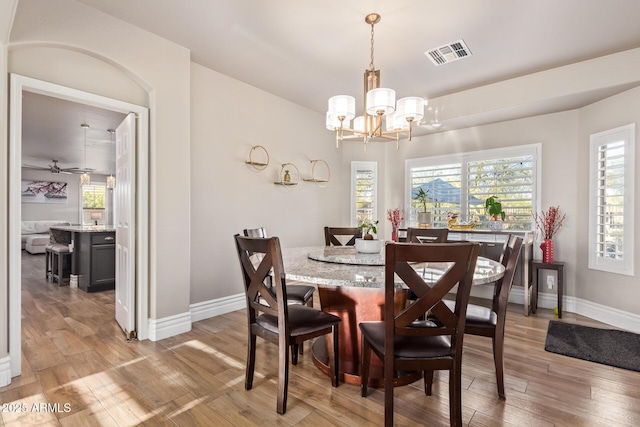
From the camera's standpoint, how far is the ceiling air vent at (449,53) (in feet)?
9.69

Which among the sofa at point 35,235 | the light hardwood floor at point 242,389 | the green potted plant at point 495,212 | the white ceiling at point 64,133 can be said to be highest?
the white ceiling at point 64,133

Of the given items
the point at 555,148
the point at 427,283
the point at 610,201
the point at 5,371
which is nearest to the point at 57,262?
the point at 5,371

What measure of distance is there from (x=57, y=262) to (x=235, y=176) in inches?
156

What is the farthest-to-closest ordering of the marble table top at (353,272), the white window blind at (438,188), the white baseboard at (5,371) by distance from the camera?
the white window blind at (438,188) → the white baseboard at (5,371) → the marble table top at (353,272)

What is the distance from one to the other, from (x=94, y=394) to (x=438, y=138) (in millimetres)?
4879

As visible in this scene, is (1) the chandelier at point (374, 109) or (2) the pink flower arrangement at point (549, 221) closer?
(1) the chandelier at point (374, 109)

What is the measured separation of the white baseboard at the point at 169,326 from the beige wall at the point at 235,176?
0.34 metres

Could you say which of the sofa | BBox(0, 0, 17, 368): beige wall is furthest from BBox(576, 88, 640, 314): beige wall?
the sofa

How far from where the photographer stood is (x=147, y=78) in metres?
2.85

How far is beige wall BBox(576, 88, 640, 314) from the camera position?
10.5ft

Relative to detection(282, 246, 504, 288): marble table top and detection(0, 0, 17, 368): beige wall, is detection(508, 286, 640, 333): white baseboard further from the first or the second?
detection(0, 0, 17, 368): beige wall

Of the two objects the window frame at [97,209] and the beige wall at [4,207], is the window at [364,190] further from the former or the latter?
the window frame at [97,209]

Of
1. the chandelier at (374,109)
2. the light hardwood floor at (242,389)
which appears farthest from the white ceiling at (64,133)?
the chandelier at (374,109)

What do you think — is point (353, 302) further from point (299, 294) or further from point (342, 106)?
point (342, 106)
